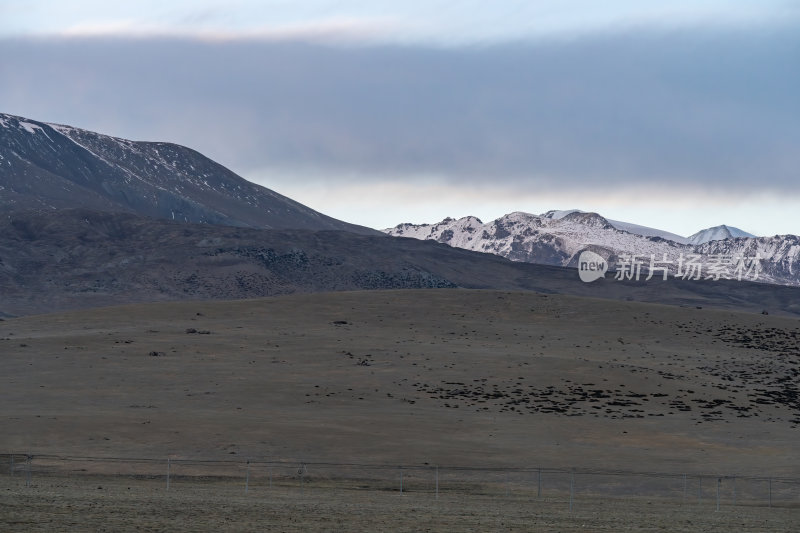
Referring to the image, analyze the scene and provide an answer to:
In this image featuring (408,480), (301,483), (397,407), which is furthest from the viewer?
(397,407)

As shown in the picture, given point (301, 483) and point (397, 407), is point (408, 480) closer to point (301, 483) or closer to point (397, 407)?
point (301, 483)

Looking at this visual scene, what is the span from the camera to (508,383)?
274 feet

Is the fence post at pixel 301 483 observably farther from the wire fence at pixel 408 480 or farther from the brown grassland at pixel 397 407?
the brown grassland at pixel 397 407

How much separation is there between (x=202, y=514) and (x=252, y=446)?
2308 cm

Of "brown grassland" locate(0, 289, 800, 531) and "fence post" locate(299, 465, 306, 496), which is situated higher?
"brown grassland" locate(0, 289, 800, 531)

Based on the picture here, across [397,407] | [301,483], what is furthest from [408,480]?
[397,407]

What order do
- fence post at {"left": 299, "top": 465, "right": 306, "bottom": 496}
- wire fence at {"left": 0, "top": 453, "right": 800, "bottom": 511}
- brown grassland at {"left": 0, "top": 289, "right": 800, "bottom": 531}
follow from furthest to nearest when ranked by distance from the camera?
wire fence at {"left": 0, "top": 453, "right": 800, "bottom": 511} → fence post at {"left": 299, "top": 465, "right": 306, "bottom": 496} → brown grassland at {"left": 0, "top": 289, "right": 800, "bottom": 531}

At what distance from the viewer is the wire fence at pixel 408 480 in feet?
150

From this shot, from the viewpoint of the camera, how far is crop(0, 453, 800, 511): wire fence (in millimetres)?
A: 45750

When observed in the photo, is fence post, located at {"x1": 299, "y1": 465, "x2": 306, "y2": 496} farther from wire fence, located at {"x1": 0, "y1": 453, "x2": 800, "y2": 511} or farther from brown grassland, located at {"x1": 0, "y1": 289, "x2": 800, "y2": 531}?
brown grassland, located at {"x1": 0, "y1": 289, "x2": 800, "y2": 531}

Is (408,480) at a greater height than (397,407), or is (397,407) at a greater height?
→ (397,407)

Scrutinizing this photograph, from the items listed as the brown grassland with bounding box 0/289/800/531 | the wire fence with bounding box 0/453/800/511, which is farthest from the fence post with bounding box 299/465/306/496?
the brown grassland with bounding box 0/289/800/531

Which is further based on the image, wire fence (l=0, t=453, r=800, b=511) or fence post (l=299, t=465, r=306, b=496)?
wire fence (l=0, t=453, r=800, b=511)

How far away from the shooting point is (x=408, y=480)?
49.4 metres
